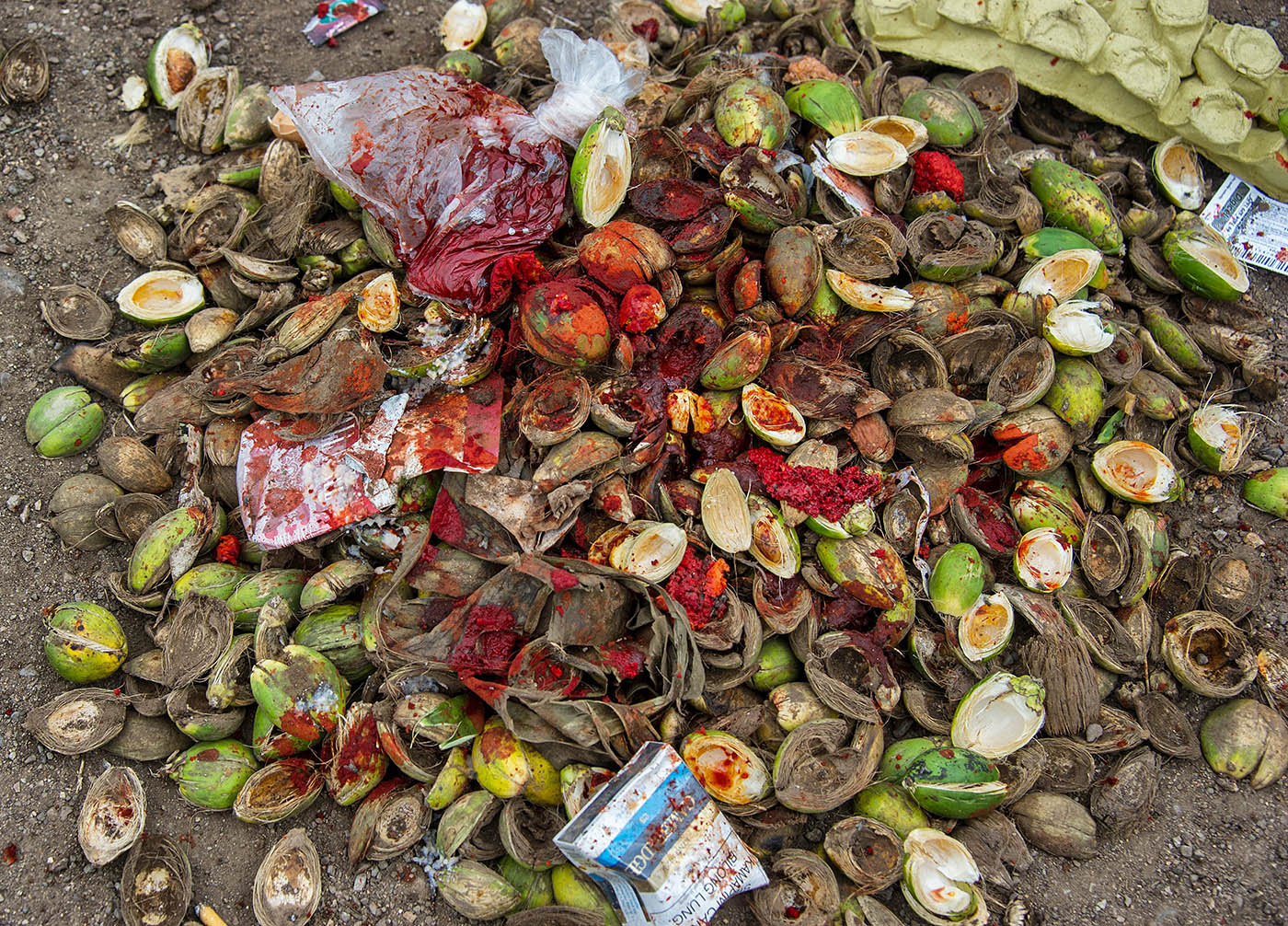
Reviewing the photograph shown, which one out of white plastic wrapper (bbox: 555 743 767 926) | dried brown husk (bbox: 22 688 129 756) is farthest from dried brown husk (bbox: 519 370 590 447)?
dried brown husk (bbox: 22 688 129 756)

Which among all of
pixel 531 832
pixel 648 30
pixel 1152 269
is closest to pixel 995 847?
pixel 531 832

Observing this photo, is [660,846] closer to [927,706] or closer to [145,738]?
[927,706]

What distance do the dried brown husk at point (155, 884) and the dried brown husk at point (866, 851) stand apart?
7.04ft

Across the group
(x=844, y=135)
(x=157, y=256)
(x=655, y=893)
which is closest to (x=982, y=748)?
(x=655, y=893)

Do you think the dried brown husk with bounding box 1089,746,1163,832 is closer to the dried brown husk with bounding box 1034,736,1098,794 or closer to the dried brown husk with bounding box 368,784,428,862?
the dried brown husk with bounding box 1034,736,1098,794

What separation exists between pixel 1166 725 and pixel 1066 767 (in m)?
0.46

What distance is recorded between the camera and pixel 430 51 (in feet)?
14.6

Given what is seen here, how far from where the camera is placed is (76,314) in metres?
3.53

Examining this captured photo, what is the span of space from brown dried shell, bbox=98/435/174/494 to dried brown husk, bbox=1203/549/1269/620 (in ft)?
13.9

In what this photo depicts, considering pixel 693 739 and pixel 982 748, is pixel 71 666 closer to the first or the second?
pixel 693 739

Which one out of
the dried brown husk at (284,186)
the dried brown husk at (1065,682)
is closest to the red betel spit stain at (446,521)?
the dried brown husk at (284,186)

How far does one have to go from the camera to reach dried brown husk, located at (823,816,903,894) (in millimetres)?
2699

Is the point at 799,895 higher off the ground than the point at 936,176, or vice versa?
the point at 936,176

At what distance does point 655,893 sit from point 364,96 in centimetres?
338
